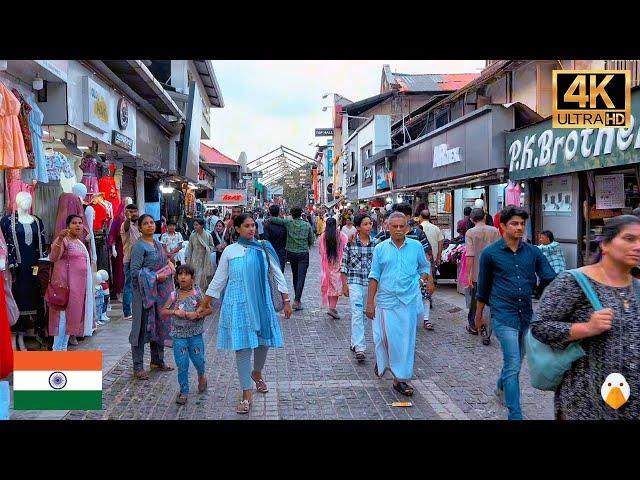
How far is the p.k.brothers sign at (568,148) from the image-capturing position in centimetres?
877

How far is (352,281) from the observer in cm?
790

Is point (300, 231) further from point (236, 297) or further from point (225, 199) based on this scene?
point (225, 199)

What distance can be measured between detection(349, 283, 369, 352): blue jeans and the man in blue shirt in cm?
236

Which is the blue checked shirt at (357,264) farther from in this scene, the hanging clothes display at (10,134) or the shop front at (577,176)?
the hanging clothes display at (10,134)

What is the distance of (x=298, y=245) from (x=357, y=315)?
3973 mm

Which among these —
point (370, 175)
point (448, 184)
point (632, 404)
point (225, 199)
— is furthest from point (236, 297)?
point (225, 199)

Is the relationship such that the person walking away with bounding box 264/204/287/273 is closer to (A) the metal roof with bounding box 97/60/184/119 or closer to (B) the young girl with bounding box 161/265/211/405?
(A) the metal roof with bounding box 97/60/184/119

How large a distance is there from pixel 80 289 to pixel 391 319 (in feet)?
12.2

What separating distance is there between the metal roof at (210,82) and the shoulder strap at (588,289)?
2002 cm

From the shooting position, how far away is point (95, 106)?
30.6 feet

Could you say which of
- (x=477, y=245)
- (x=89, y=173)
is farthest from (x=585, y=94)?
(x=89, y=173)

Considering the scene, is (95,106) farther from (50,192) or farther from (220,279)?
(220,279)

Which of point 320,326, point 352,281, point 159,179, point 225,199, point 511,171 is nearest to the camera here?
point 352,281

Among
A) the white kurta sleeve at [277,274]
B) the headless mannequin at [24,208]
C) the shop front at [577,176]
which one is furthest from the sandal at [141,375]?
the shop front at [577,176]
